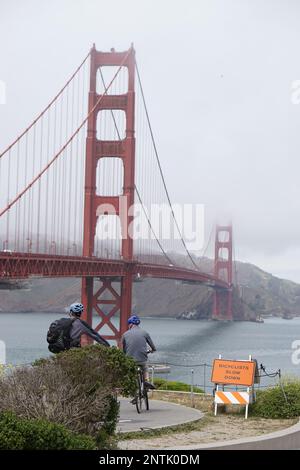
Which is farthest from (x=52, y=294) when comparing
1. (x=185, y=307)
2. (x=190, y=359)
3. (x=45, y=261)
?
(x=45, y=261)

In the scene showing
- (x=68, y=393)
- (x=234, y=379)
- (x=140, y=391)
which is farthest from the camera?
(x=234, y=379)

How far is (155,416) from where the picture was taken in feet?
35.4

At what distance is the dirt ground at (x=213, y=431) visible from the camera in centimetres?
884

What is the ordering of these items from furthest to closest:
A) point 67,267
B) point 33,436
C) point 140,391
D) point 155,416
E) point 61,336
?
1. point 67,267
2. point 140,391
3. point 155,416
4. point 61,336
5. point 33,436

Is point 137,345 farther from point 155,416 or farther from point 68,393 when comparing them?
point 68,393

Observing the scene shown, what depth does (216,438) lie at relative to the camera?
30.6 feet

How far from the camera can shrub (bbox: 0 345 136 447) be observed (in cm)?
791

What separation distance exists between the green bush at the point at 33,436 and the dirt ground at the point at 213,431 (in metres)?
1.67

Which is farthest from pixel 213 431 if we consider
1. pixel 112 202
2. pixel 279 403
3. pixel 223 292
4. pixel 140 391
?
pixel 223 292

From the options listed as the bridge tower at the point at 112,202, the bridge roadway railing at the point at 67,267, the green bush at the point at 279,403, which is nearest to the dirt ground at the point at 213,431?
the green bush at the point at 279,403

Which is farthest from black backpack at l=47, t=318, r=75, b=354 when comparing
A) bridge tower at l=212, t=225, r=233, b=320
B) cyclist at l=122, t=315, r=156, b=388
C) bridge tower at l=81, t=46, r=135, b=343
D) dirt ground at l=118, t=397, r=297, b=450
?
bridge tower at l=212, t=225, r=233, b=320

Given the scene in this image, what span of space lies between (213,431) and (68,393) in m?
2.50

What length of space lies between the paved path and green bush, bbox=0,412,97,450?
2454mm
